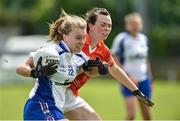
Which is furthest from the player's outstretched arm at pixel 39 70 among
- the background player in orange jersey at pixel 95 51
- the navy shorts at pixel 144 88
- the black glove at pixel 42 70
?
the navy shorts at pixel 144 88

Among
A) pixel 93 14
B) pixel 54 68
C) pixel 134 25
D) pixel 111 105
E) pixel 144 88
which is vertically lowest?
pixel 111 105

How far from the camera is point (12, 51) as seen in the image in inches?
1483

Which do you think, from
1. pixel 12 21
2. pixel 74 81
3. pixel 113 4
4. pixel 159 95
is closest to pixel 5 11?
pixel 12 21

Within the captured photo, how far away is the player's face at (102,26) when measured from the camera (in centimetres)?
862

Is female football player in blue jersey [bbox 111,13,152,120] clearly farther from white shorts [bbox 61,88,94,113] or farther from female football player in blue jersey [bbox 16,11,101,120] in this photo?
female football player in blue jersey [bbox 16,11,101,120]

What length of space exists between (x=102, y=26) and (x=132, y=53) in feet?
14.8

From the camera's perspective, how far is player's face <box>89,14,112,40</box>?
8617 mm

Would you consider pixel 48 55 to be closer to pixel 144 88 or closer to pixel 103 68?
pixel 103 68

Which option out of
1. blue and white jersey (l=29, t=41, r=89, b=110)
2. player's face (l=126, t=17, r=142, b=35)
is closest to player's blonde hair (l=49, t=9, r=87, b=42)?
blue and white jersey (l=29, t=41, r=89, b=110)

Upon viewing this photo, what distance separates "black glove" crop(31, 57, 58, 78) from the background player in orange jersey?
0.90 meters

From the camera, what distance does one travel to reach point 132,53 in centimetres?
1309

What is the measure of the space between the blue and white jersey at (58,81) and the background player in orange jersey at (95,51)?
0.54 m

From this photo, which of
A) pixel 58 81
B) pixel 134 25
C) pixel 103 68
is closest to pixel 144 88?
pixel 134 25

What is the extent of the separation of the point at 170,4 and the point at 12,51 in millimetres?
15376
